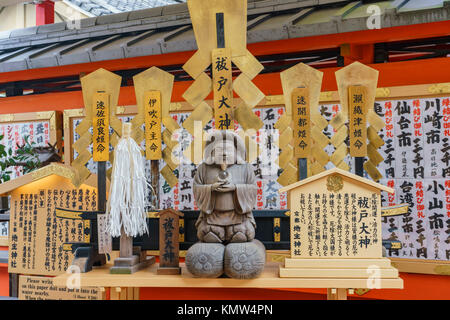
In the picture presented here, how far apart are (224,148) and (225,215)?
47 cm

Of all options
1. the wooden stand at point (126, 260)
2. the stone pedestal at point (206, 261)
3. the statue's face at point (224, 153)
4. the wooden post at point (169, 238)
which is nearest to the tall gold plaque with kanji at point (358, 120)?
the statue's face at point (224, 153)

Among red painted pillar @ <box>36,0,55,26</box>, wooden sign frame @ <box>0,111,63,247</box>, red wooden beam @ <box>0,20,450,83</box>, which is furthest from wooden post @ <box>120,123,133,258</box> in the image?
red painted pillar @ <box>36,0,55,26</box>

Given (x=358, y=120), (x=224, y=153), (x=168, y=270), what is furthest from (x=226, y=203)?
(x=358, y=120)

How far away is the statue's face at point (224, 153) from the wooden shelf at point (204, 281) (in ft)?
2.63

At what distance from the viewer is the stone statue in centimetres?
267

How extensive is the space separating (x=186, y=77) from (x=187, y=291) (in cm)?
254

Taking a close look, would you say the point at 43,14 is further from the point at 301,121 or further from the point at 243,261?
the point at 243,261

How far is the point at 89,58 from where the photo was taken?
455cm

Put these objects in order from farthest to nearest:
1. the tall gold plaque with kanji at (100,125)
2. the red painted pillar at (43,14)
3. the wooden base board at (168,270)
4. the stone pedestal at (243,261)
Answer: the red painted pillar at (43,14), the tall gold plaque with kanji at (100,125), the wooden base board at (168,270), the stone pedestal at (243,261)

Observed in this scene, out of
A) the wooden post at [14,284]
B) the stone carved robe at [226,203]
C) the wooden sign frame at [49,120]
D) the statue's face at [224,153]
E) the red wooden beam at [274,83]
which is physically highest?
the red wooden beam at [274,83]

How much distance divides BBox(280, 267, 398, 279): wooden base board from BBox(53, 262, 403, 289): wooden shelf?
28 mm

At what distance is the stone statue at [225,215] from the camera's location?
8.77 feet

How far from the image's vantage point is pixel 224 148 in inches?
114

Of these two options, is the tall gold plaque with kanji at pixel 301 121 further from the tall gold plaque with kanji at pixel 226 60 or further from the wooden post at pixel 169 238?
the wooden post at pixel 169 238
